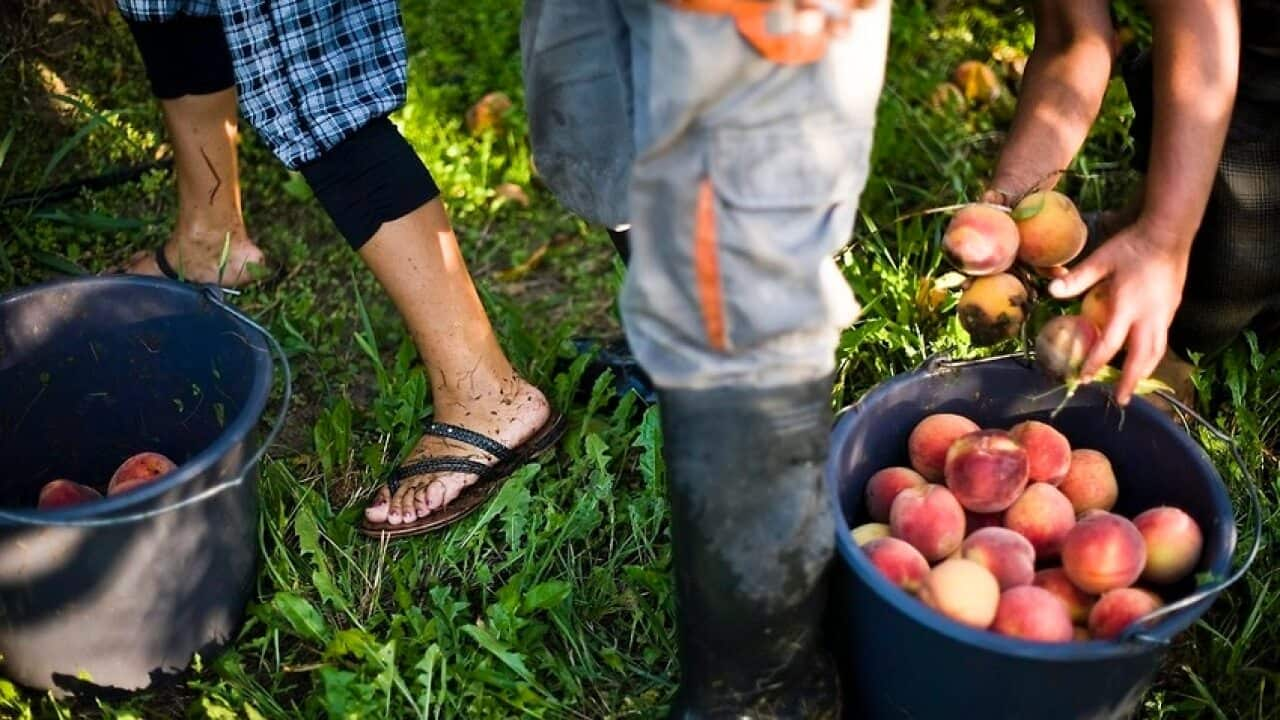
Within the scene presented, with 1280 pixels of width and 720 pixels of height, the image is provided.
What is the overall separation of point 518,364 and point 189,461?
0.80 metres

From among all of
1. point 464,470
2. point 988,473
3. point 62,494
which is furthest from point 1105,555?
point 62,494

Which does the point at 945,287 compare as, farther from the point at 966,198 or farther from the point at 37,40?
the point at 37,40

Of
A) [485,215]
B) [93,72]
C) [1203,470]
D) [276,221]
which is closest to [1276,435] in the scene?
[1203,470]

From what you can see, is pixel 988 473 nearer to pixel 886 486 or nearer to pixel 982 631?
pixel 886 486

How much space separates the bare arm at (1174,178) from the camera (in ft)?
5.58

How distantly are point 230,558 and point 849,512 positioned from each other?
37.4 inches

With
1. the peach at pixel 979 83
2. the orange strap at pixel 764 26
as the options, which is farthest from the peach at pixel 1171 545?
the peach at pixel 979 83

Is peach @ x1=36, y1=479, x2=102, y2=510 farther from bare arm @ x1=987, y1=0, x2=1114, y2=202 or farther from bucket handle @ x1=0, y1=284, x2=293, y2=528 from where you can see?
bare arm @ x1=987, y1=0, x2=1114, y2=202

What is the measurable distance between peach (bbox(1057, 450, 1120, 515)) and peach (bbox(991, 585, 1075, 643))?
27 cm

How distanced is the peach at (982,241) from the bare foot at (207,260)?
5.39ft

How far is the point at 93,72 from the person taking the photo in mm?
3307

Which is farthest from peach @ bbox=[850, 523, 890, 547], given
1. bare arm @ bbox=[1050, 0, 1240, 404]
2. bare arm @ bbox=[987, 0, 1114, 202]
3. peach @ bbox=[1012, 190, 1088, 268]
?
bare arm @ bbox=[987, 0, 1114, 202]

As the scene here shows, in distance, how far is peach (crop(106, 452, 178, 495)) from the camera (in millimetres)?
2055

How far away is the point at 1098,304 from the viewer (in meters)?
1.74
